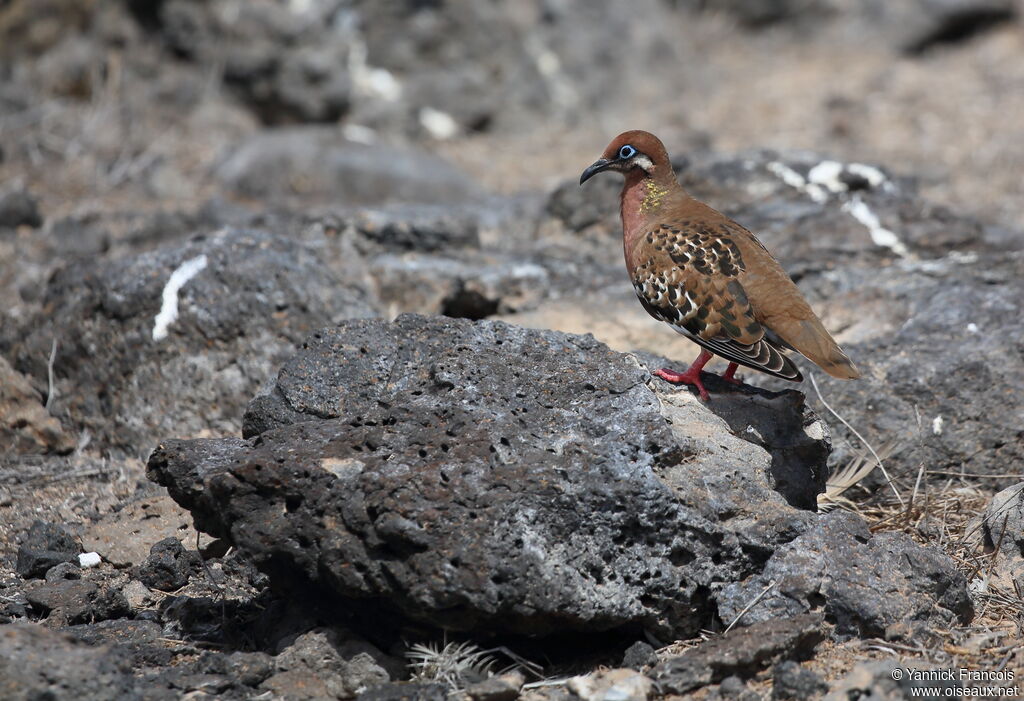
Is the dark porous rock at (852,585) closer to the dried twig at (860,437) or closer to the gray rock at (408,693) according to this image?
the dried twig at (860,437)

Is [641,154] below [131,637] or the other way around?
the other way around

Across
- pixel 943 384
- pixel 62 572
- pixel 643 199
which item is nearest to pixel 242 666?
pixel 62 572

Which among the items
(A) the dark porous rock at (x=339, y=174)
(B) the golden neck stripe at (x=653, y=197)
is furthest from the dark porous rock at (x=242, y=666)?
(A) the dark porous rock at (x=339, y=174)

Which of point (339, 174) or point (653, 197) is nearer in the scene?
point (653, 197)

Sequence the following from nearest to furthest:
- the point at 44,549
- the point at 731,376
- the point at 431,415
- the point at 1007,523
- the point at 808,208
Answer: the point at 431,415, the point at 1007,523, the point at 44,549, the point at 731,376, the point at 808,208

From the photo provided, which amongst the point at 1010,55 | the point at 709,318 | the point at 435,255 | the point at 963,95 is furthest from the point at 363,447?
the point at 1010,55

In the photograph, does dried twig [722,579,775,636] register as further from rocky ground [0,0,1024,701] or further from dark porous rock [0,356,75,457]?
dark porous rock [0,356,75,457]

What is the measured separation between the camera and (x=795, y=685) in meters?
3.66

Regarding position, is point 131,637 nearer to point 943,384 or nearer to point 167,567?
point 167,567

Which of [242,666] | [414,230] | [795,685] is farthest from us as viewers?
[414,230]

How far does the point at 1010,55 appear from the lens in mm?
13281

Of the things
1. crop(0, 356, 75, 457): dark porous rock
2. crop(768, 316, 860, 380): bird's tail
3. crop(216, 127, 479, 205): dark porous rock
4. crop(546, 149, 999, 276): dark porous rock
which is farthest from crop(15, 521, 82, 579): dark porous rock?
crop(216, 127, 479, 205): dark porous rock

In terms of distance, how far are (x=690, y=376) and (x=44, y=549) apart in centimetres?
300

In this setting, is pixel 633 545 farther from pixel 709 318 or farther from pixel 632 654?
pixel 709 318
